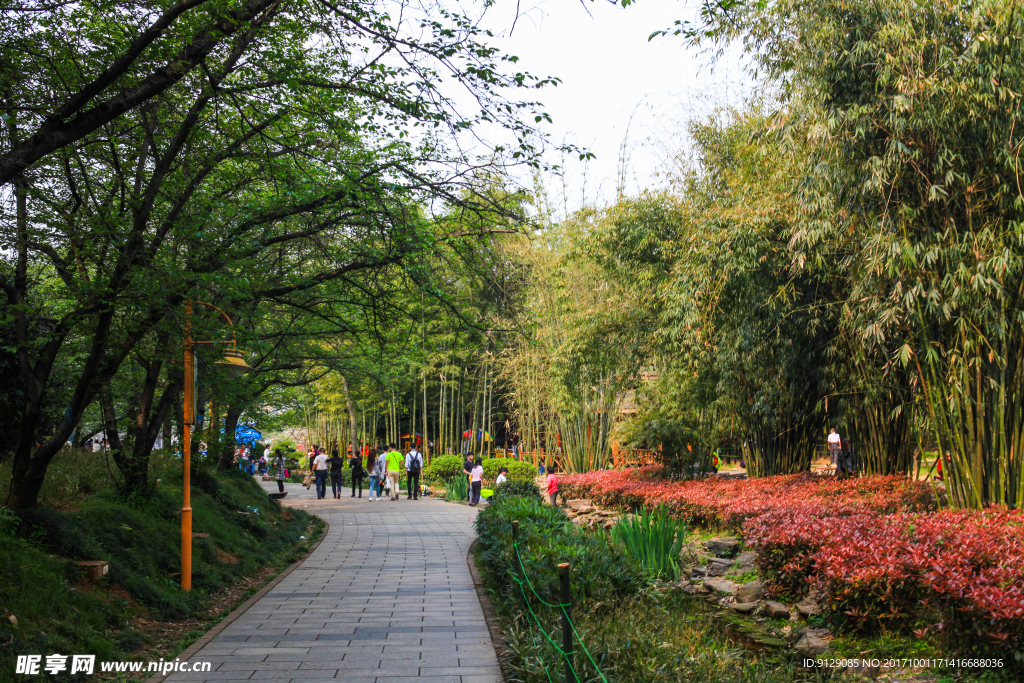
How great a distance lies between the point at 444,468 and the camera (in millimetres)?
26328

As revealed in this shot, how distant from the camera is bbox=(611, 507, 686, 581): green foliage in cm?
845

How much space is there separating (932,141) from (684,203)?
7.20 m

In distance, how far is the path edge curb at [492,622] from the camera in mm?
5101

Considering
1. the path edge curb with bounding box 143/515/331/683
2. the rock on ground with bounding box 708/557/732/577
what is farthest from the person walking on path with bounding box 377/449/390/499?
the rock on ground with bounding box 708/557/732/577

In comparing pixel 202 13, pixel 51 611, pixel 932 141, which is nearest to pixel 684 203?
pixel 932 141

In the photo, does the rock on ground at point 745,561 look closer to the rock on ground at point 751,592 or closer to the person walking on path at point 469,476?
the rock on ground at point 751,592

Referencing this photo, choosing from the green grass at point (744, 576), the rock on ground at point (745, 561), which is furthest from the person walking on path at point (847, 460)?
the green grass at point (744, 576)

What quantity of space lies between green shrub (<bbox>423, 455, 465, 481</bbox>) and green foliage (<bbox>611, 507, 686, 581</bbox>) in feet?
57.0

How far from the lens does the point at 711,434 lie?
1705 cm

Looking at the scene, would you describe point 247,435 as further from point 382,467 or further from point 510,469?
point 510,469

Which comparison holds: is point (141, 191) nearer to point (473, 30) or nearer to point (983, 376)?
point (473, 30)

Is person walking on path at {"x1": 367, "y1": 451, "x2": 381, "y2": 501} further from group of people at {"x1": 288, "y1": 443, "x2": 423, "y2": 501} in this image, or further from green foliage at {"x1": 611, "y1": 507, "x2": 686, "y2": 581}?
green foliage at {"x1": 611, "y1": 507, "x2": 686, "y2": 581}

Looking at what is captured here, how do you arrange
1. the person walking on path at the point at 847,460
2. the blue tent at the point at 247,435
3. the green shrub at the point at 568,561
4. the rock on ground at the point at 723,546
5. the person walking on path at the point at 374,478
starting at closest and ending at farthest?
the green shrub at the point at 568,561
the rock on ground at the point at 723,546
the person walking on path at the point at 847,460
the blue tent at the point at 247,435
the person walking on path at the point at 374,478

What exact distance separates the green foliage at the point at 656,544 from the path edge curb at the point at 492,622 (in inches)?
70.6
